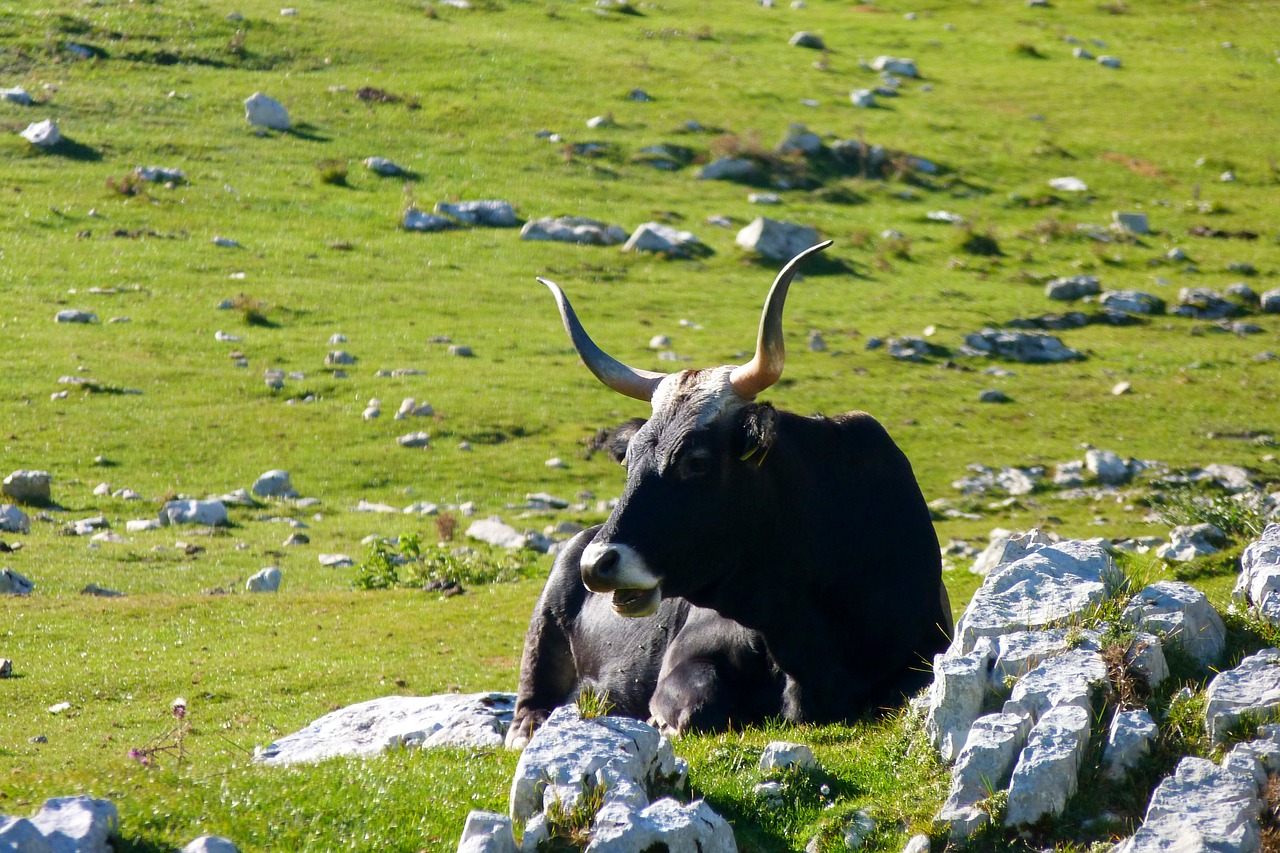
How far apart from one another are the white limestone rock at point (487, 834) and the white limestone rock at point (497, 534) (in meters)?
13.0

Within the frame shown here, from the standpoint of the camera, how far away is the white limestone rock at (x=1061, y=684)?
630 centimetres

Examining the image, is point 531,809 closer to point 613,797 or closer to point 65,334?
point 613,797

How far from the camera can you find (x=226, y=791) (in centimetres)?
674

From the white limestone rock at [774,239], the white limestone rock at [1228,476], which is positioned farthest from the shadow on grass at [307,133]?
the white limestone rock at [1228,476]

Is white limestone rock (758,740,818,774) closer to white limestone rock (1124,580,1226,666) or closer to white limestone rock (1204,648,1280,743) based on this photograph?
white limestone rock (1124,580,1226,666)

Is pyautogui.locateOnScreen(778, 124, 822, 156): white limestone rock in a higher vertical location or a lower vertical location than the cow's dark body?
lower

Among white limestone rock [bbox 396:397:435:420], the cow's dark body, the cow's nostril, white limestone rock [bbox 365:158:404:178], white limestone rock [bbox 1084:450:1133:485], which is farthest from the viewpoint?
white limestone rock [bbox 365:158:404:178]

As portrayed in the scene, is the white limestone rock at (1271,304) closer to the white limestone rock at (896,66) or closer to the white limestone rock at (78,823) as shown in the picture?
the white limestone rock at (896,66)

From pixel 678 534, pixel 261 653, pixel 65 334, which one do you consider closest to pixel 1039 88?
pixel 65 334

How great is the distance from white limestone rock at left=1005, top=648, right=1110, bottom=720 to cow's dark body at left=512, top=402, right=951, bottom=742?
7.42 ft

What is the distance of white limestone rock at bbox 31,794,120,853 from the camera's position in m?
5.59

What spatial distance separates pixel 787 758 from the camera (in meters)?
6.87

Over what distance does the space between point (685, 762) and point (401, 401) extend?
1815 centimetres

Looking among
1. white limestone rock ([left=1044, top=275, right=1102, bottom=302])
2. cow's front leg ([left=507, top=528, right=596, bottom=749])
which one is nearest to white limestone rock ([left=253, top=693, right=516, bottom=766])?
cow's front leg ([left=507, top=528, right=596, bottom=749])
